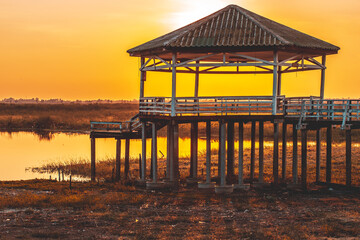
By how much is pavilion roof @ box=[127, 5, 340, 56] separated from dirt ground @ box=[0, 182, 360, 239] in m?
6.90

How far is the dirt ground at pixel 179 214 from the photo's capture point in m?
18.8

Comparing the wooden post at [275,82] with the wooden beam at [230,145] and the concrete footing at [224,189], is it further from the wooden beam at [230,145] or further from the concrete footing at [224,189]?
the concrete footing at [224,189]

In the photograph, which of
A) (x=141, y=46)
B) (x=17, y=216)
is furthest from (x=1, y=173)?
(x=17, y=216)

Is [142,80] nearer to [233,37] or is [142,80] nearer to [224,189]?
[233,37]

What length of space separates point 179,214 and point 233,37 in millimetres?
9570

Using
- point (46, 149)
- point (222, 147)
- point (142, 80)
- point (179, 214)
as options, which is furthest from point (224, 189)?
point (46, 149)

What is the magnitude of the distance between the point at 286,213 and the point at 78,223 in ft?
26.1

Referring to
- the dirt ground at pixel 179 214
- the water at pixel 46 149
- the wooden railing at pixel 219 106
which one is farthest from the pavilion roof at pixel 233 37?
the water at pixel 46 149

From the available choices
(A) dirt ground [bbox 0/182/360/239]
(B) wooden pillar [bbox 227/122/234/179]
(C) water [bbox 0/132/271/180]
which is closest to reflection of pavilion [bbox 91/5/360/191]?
(B) wooden pillar [bbox 227/122/234/179]

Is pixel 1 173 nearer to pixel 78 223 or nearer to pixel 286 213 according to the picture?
pixel 78 223

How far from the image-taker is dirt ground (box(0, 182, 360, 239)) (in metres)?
18.8

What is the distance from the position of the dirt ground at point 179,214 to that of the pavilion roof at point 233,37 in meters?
6.90

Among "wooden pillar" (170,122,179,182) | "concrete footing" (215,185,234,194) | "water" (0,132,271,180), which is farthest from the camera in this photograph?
"water" (0,132,271,180)

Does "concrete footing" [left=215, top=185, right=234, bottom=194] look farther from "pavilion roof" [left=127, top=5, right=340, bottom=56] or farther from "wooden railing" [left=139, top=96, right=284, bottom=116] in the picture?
"pavilion roof" [left=127, top=5, right=340, bottom=56]
